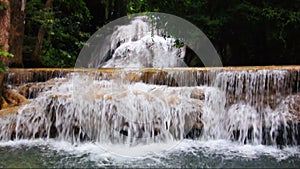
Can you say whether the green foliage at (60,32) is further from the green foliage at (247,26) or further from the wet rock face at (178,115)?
the wet rock face at (178,115)

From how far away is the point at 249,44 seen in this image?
7129 mm

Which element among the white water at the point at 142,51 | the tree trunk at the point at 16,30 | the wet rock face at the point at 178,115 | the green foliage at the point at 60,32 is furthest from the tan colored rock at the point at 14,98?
the white water at the point at 142,51

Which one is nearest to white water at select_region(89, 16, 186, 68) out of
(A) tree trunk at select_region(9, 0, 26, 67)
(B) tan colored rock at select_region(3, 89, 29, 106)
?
(A) tree trunk at select_region(9, 0, 26, 67)

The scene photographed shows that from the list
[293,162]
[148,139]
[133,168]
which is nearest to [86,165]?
[133,168]

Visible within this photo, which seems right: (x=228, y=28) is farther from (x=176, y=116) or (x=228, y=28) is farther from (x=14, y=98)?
(x=14, y=98)

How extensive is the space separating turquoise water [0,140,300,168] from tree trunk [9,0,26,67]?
2.84 meters

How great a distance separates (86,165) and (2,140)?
1.83 meters

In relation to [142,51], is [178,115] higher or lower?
lower

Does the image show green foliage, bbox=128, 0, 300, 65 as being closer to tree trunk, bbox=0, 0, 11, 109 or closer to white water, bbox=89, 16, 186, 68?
white water, bbox=89, 16, 186, 68

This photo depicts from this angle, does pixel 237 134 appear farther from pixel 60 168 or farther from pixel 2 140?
pixel 2 140

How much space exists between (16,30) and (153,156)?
15.1 ft

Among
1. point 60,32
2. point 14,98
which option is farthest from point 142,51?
point 14,98

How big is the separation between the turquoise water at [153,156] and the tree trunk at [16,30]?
9.33 feet

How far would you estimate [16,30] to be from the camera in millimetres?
6238
